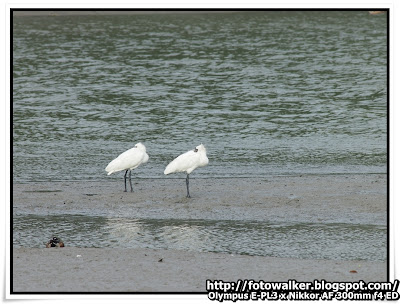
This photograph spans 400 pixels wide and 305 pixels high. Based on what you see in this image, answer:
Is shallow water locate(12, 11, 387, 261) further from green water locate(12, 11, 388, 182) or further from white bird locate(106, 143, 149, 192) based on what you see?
white bird locate(106, 143, 149, 192)

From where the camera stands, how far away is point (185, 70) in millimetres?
27844

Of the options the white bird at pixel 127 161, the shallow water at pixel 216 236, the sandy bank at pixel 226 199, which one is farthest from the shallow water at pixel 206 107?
the white bird at pixel 127 161

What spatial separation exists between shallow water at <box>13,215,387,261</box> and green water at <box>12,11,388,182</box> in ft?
11.6

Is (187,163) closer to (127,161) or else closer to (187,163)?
(187,163)

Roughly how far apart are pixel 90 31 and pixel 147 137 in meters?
16.5

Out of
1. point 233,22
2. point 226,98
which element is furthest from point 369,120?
point 233,22

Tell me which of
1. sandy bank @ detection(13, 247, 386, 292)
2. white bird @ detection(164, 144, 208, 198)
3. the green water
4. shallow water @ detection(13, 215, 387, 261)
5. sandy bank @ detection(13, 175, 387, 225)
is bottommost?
sandy bank @ detection(13, 247, 386, 292)

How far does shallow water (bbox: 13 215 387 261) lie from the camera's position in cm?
1065

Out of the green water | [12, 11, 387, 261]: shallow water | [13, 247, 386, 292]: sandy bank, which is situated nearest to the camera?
[13, 247, 386, 292]: sandy bank

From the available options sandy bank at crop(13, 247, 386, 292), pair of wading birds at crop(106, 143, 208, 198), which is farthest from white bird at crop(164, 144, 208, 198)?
sandy bank at crop(13, 247, 386, 292)

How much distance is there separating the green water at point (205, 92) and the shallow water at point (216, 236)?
3.54 meters

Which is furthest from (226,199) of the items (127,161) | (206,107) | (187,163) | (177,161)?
(206,107)

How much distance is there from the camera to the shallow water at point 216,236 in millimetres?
10648
